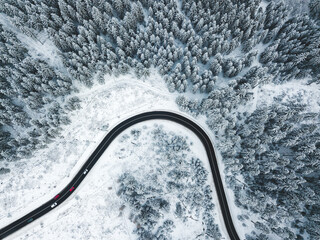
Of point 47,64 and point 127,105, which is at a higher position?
point 47,64

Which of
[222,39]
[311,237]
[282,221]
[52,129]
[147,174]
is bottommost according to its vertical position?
[311,237]

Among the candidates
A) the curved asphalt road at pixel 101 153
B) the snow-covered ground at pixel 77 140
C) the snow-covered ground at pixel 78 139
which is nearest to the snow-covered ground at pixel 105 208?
the curved asphalt road at pixel 101 153

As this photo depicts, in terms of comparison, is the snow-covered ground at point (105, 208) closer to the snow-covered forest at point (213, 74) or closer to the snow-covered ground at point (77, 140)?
the snow-covered ground at point (77, 140)

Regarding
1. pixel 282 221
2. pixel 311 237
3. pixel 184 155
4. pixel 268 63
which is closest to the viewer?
pixel 311 237

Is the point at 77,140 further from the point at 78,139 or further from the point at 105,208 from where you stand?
the point at 105,208

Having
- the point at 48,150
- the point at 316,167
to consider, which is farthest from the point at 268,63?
the point at 48,150

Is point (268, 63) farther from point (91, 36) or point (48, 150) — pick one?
point (48, 150)

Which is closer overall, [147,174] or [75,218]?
[75,218]
